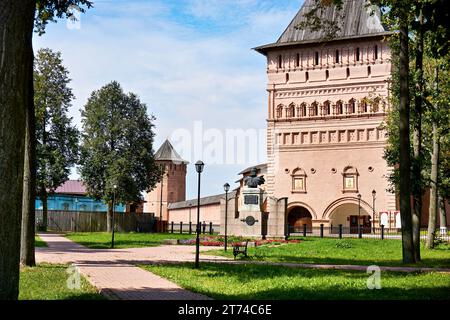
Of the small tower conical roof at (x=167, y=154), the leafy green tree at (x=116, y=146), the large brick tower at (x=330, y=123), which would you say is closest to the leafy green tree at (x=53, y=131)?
the leafy green tree at (x=116, y=146)

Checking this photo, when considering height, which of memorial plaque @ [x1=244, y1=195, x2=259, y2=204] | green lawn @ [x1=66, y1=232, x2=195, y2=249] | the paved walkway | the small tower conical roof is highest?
the small tower conical roof

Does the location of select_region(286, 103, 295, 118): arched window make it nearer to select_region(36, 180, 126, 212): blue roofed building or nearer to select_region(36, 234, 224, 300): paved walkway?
select_region(36, 180, 126, 212): blue roofed building

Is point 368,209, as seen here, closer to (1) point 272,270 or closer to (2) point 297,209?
(2) point 297,209

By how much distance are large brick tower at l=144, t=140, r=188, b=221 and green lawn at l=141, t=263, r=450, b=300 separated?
66.2m

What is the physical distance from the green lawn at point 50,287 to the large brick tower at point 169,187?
6692cm

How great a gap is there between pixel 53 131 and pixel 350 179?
27.8m

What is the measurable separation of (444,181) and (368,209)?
15660 millimetres

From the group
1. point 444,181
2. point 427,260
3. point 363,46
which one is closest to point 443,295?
point 427,260

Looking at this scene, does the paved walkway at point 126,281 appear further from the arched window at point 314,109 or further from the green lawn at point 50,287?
the arched window at point 314,109

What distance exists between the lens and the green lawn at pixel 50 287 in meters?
9.66

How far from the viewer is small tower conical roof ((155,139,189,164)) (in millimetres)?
86738

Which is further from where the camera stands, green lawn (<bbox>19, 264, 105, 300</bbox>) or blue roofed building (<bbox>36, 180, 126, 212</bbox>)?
blue roofed building (<bbox>36, 180, 126, 212</bbox>)

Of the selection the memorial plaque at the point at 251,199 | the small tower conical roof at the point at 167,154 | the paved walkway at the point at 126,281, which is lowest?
the paved walkway at the point at 126,281

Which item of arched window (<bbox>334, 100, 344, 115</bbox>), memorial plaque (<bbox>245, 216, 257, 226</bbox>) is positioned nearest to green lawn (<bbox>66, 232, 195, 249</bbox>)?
memorial plaque (<bbox>245, 216, 257, 226</bbox>)
